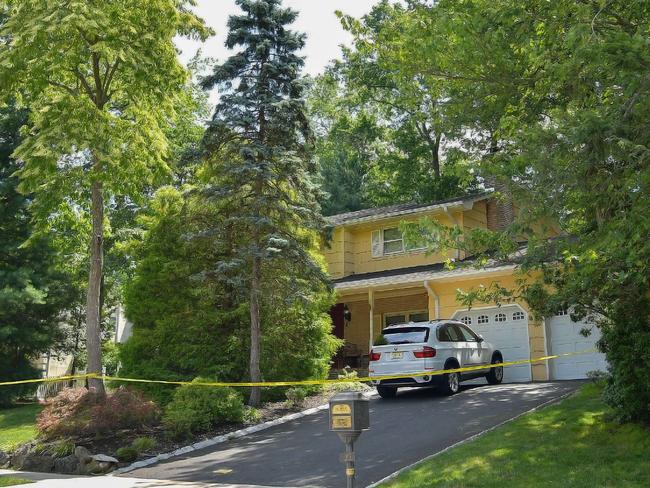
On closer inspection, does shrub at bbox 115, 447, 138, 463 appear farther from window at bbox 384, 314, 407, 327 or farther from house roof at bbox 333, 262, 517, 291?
window at bbox 384, 314, 407, 327

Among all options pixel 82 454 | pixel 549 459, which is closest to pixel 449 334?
pixel 549 459

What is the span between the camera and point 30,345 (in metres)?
26.3

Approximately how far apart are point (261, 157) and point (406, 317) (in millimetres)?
11856

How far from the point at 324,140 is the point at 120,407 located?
34398 mm

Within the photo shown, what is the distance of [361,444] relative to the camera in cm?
1202

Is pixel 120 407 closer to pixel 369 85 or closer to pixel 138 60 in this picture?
pixel 138 60

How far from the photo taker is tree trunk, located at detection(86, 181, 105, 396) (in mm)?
15484

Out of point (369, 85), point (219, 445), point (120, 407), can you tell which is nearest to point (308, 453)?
point (219, 445)

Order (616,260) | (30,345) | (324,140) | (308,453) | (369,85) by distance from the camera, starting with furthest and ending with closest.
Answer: (324,140) < (369,85) < (30,345) < (308,453) < (616,260)

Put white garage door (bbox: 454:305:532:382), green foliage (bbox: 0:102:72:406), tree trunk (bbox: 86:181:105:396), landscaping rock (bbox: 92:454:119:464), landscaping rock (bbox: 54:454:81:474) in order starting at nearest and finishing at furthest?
landscaping rock (bbox: 92:454:119:464)
landscaping rock (bbox: 54:454:81:474)
tree trunk (bbox: 86:181:105:396)
white garage door (bbox: 454:305:532:382)
green foliage (bbox: 0:102:72:406)

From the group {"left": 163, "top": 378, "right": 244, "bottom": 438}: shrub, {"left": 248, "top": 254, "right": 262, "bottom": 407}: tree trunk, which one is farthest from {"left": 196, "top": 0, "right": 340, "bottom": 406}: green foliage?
{"left": 163, "top": 378, "right": 244, "bottom": 438}: shrub

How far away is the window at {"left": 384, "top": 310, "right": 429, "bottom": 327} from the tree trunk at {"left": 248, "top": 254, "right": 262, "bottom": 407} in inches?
420

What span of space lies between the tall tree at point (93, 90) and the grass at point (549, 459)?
29.3ft

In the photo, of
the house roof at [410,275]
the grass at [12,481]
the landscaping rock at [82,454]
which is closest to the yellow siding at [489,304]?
the house roof at [410,275]
